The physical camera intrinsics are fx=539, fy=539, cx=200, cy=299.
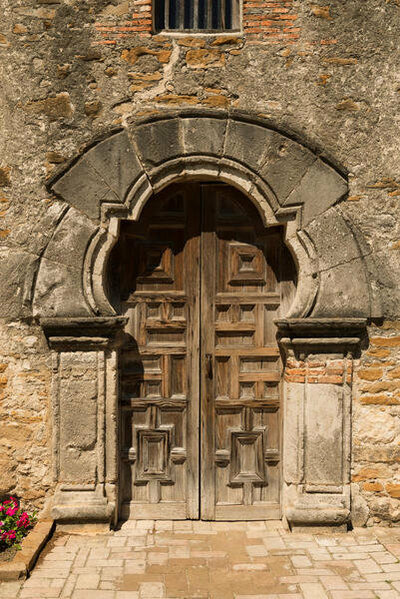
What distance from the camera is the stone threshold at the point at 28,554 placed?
337cm

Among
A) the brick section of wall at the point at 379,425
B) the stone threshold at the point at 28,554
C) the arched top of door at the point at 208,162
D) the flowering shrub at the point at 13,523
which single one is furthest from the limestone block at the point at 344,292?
the flowering shrub at the point at 13,523

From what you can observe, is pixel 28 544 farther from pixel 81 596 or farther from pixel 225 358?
pixel 225 358

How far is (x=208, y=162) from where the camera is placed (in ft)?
13.3

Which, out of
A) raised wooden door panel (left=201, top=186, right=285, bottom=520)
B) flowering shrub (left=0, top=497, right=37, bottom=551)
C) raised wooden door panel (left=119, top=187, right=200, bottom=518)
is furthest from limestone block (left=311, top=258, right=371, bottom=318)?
flowering shrub (left=0, top=497, right=37, bottom=551)

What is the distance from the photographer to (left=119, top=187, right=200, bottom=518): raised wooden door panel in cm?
431

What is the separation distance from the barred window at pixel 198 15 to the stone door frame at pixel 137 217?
81 centimetres

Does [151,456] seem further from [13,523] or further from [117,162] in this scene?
[117,162]

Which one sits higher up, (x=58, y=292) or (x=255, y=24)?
(x=255, y=24)

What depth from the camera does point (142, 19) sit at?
4027 mm

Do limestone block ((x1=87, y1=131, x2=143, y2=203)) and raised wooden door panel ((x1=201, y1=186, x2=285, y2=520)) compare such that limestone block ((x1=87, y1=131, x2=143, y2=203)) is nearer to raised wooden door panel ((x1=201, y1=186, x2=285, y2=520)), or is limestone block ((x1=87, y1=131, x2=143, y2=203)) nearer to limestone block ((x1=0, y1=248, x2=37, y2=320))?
raised wooden door panel ((x1=201, y1=186, x2=285, y2=520))

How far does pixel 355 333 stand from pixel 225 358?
3.38 ft

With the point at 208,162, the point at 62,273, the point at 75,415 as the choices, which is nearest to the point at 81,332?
the point at 62,273

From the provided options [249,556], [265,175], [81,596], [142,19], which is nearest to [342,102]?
[265,175]

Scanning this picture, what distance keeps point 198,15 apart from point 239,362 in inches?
109
